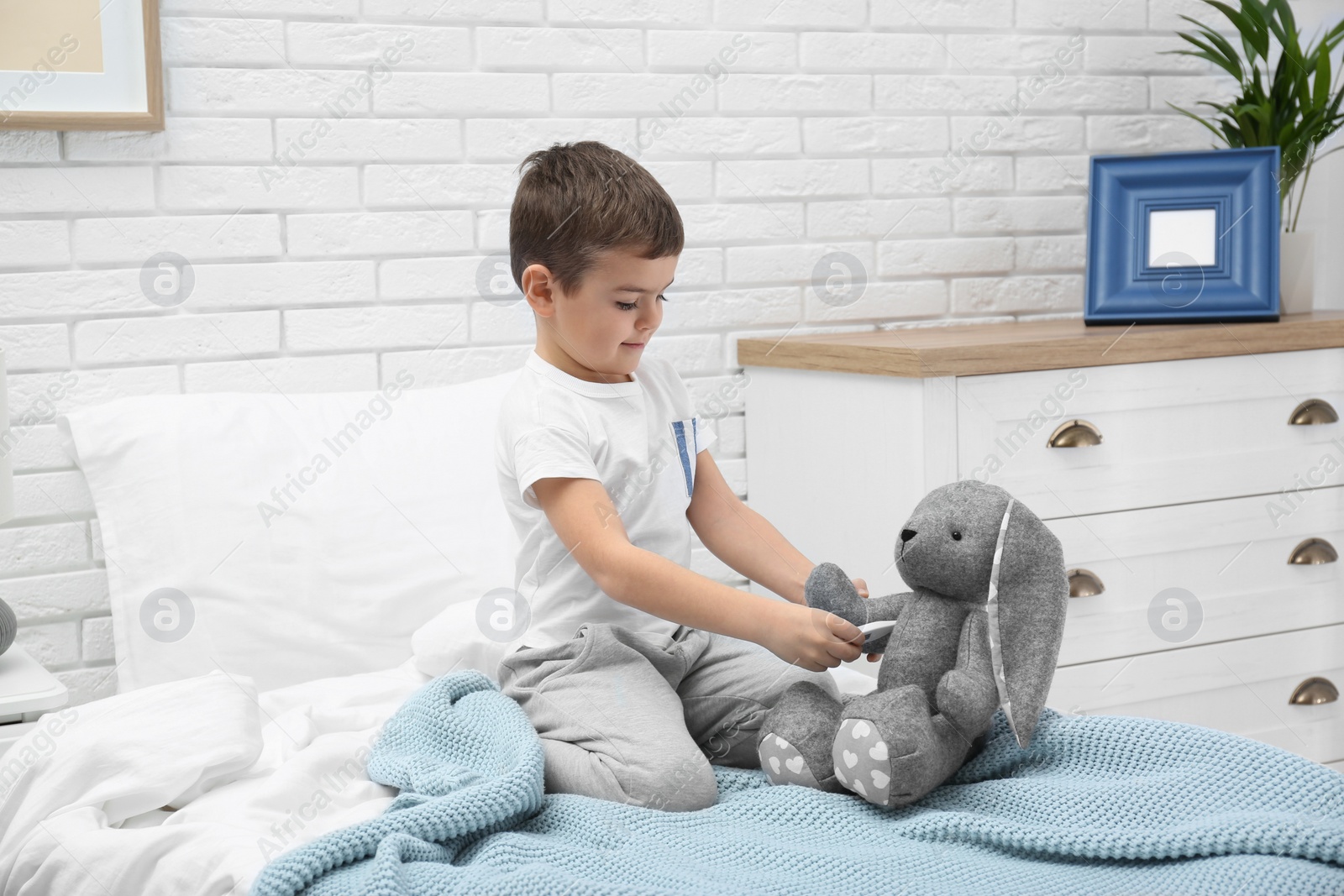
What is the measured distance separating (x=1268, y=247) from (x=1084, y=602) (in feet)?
2.23

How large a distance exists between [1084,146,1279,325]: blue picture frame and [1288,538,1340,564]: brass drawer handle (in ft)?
1.21

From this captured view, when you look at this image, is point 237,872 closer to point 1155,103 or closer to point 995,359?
point 995,359

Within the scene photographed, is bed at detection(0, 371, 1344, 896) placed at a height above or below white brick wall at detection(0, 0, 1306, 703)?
below

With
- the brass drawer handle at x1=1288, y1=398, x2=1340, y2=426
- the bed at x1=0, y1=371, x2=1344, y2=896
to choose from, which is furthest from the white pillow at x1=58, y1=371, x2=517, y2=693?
the brass drawer handle at x1=1288, y1=398, x2=1340, y2=426

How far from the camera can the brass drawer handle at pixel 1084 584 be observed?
68.0 inches

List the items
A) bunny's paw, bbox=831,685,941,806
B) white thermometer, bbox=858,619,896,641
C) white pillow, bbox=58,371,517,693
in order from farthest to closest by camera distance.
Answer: white pillow, bbox=58,371,517,693 < white thermometer, bbox=858,619,896,641 < bunny's paw, bbox=831,685,941,806

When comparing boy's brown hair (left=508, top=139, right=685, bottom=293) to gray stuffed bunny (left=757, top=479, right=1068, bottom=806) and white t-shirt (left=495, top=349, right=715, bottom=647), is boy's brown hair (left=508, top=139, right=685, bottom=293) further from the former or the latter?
gray stuffed bunny (left=757, top=479, right=1068, bottom=806)

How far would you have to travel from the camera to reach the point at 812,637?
1068 millimetres

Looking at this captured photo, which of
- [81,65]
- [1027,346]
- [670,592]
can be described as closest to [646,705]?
[670,592]

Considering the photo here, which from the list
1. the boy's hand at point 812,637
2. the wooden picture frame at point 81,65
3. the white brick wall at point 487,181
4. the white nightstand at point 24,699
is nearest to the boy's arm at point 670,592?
the boy's hand at point 812,637

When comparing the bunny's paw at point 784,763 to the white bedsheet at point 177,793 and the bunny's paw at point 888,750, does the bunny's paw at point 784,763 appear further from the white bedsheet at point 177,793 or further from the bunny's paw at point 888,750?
the white bedsheet at point 177,793

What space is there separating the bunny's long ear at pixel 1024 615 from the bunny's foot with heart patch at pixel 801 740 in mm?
165

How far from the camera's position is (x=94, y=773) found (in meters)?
1.07

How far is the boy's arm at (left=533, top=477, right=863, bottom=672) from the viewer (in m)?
1.08
